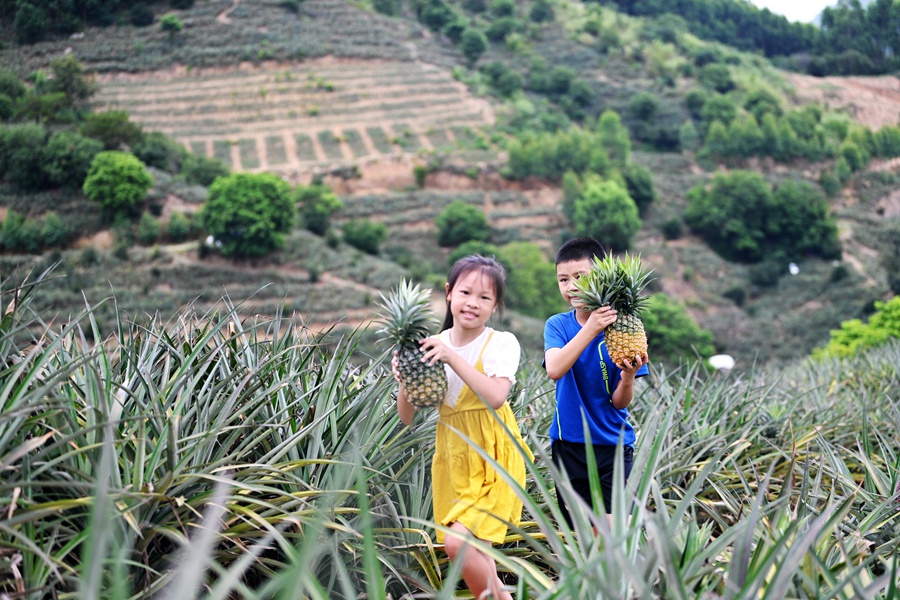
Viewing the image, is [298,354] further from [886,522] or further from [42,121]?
[42,121]

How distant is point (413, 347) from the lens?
2096 mm

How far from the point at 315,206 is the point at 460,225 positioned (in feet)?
24.0

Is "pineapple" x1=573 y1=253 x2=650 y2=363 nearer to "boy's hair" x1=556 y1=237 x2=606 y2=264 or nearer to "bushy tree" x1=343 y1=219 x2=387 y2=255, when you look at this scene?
"boy's hair" x1=556 y1=237 x2=606 y2=264

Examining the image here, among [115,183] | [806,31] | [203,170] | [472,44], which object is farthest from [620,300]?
[806,31]

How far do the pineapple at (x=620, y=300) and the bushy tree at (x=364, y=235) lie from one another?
3280 centimetres

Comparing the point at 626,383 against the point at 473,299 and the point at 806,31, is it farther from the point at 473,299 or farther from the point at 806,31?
the point at 806,31

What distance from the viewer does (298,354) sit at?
3.17 m

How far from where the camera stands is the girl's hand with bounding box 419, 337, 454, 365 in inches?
79.4

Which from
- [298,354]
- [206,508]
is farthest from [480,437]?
[298,354]

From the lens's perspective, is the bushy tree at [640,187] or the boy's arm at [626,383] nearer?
the boy's arm at [626,383]

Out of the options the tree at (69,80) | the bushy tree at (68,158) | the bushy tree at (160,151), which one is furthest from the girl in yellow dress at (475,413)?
the tree at (69,80)

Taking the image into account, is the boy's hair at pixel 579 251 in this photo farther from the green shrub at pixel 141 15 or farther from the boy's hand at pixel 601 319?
the green shrub at pixel 141 15

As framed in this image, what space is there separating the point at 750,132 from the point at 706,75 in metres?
10.9

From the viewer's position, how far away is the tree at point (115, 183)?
96.1 feet
